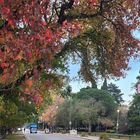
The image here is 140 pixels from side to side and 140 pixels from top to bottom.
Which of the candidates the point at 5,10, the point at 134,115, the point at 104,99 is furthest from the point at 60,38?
the point at 104,99

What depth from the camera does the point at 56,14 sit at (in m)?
12.9

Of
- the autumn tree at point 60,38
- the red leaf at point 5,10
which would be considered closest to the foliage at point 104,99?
the autumn tree at point 60,38

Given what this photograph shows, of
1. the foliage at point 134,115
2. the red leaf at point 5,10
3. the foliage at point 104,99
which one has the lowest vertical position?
the red leaf at point 5,10

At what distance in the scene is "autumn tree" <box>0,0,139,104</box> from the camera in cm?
815

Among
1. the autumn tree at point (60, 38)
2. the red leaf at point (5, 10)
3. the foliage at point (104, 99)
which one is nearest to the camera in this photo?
the red leaf at point (5, 10)

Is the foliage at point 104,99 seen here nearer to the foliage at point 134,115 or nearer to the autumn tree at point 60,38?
the foliage at point 134,115

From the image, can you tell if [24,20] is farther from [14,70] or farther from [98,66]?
[98,66]

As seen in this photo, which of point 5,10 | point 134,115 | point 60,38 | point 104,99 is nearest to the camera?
point 5,10

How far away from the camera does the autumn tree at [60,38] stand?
8154 millimetres

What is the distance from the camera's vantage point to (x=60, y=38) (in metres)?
8.96

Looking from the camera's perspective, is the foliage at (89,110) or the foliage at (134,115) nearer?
the foliage at (134,115)

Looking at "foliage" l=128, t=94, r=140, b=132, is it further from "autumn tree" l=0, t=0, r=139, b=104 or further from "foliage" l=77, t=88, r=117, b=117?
"autumn tree" l=0, t=0, r=139, b=104

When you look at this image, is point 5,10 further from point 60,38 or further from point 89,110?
point 89,110

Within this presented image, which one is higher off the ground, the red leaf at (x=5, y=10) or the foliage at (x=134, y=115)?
the foliage at (x=134, y=115)
